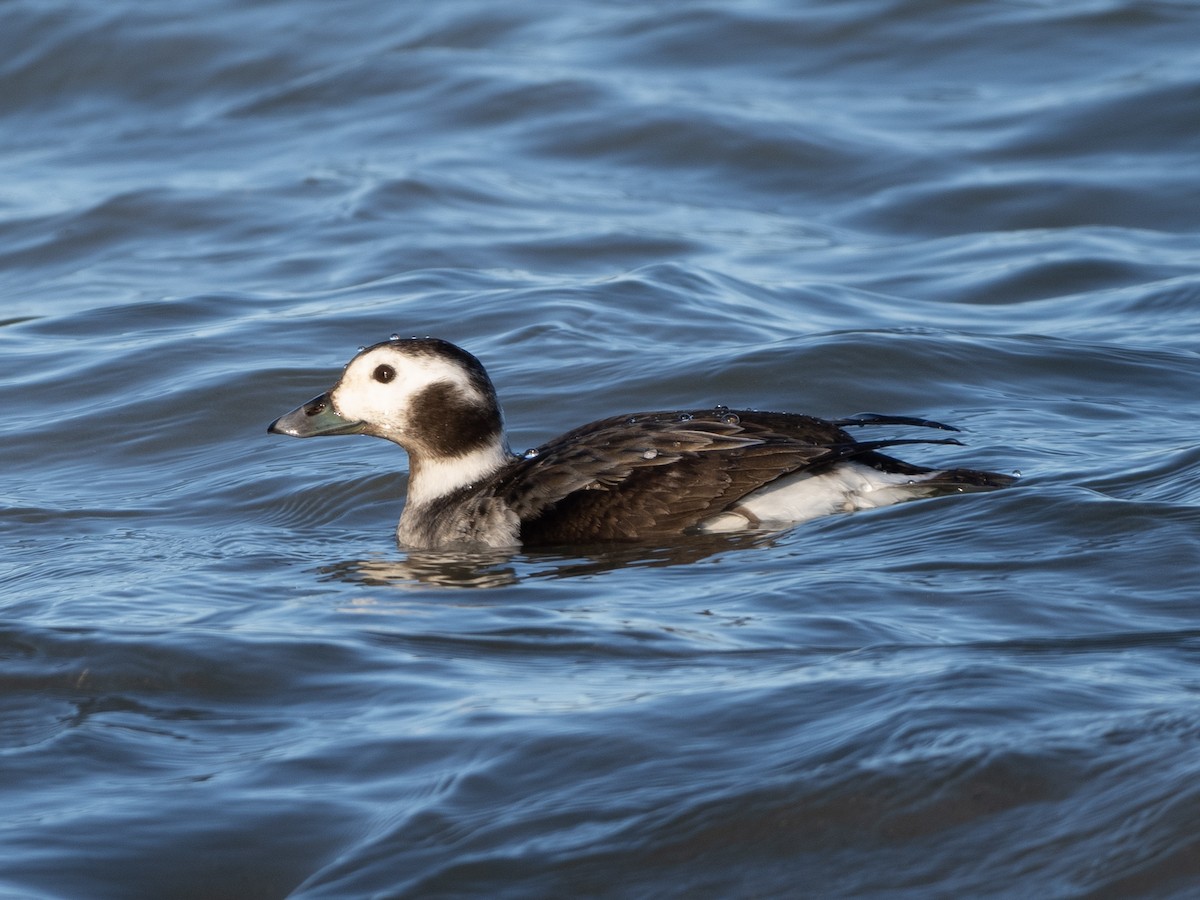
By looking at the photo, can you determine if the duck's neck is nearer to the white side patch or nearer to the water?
the water

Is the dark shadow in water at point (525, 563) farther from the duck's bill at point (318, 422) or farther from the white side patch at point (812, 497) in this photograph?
the duck's bill at point (318, 422)

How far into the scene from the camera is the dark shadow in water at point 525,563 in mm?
6215

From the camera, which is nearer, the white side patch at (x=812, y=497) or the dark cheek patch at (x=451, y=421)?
the white side patch at (x=812, y=497)

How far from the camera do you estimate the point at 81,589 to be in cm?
607

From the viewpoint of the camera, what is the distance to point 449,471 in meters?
7.02

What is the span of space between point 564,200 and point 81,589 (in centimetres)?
742

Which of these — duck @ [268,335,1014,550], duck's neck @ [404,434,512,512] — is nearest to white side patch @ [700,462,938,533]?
duck @ [268,335,1014,550]

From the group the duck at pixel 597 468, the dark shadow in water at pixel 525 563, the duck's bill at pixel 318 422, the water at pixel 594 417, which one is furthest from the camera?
the duck's bill at pixel 318 422

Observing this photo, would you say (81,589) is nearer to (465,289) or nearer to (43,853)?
(43,853)

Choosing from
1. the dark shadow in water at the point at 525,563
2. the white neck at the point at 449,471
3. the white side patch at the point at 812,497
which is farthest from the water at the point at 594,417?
the white neck at the point at 449,471

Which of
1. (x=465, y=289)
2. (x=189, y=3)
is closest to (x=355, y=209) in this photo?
(x=465, y=289)

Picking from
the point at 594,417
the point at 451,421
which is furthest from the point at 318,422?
the point at 594,417

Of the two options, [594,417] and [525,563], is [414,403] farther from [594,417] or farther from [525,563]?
[594,417]

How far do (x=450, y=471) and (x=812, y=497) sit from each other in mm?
1367
